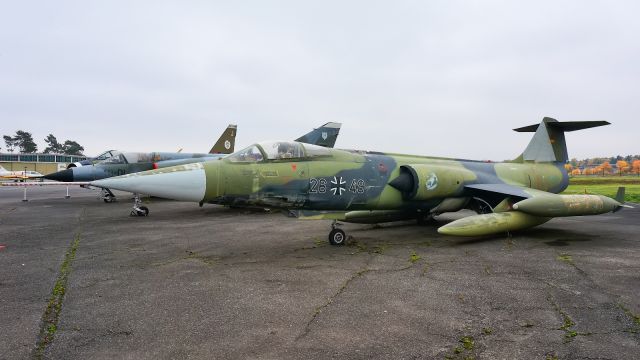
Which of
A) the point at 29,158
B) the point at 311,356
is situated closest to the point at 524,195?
the point at 311,356

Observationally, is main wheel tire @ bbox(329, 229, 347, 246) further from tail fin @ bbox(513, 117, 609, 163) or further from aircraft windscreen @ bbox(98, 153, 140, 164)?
aircraft windscreen @ bbox(98, 153, 140, 164)

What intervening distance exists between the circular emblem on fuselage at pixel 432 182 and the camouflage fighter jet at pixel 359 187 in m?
0.02

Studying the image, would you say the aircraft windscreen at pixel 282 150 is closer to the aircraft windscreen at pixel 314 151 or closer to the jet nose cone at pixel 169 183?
the aircraft windscreen at pixel 314 151

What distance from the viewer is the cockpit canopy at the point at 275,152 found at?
277 inches

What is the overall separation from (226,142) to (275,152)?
22263mm

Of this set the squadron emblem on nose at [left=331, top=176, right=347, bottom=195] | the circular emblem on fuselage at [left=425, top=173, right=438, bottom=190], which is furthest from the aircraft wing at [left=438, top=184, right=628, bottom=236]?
the squadron emblem on nose at [left=331, top=176, right=347, bottom=195]

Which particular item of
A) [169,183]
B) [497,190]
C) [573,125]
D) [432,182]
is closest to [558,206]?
[497,190]

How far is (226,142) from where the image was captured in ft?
93.5

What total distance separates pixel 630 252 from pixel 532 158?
599cm

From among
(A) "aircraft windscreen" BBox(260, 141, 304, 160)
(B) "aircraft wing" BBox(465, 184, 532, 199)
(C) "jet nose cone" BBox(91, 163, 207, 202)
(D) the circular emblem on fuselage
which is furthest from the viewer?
(B) "aircraft wing" BBox(465, 184, 532, 199)

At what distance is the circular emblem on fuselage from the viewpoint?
27.8 ft

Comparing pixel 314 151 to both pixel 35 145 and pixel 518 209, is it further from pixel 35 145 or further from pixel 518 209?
pixel 35 145

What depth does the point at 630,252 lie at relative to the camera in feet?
23.1

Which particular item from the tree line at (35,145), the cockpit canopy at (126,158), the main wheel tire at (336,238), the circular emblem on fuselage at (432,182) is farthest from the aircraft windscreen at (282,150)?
the tree line at (35,145)
